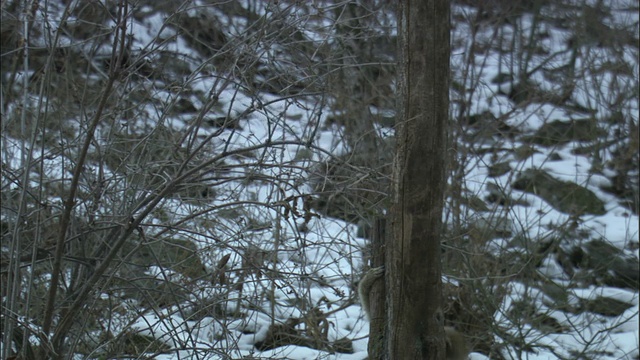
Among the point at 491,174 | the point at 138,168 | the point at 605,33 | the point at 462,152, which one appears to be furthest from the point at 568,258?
the point at 138,168

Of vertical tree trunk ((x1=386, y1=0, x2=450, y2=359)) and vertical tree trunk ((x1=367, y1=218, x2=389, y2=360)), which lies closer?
vertical tree trunk ((x1=386, y1=0, x2=450, y2=359))

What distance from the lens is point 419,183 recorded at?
401cm

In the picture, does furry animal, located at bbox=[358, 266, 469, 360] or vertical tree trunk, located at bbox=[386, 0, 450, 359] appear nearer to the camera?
vertical tree trunk, located at bbox=[386, 0, 450, 359]

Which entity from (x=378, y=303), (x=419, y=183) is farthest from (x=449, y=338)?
(x=419, y=183)

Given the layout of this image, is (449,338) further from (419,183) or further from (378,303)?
(419,183)

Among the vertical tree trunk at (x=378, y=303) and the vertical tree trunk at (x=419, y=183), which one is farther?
the vertical tree trunk at (x=378, y=303)

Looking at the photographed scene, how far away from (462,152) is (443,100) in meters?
2.85

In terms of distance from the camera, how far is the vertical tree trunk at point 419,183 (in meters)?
3.95

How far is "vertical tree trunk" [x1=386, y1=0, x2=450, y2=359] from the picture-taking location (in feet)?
13.0

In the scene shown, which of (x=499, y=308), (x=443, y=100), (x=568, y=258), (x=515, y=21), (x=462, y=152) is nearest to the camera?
(x=443, y=100)

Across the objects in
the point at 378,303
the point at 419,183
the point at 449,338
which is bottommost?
the point at 449,338

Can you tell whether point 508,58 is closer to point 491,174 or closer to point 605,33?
point 605,33

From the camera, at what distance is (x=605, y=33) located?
10.1 metres

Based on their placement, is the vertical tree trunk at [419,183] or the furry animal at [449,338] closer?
the vertical tree trunk at [419,183]
